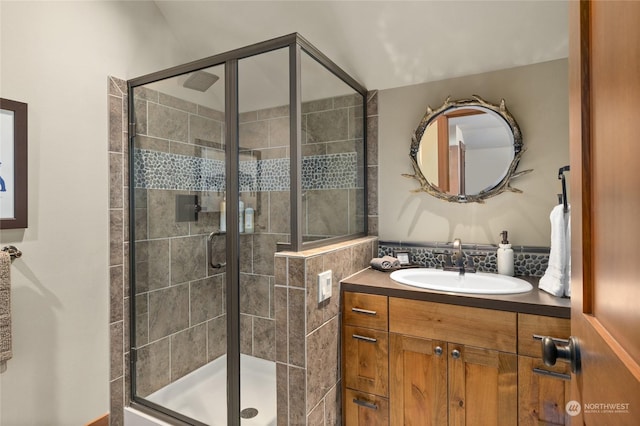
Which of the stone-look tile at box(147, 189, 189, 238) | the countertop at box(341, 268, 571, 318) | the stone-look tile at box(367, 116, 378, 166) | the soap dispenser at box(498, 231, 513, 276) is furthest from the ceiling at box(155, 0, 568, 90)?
the countertop at box(341, 268, 571, 318)

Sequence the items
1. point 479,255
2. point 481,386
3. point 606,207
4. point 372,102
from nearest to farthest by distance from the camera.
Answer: point 606,207 → point 481,386 → point 479,255 → point 372,102

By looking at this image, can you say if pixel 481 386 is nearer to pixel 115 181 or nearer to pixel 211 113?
pixel 211 113

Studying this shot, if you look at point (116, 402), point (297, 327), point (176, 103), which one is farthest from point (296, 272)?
point (116, 402)

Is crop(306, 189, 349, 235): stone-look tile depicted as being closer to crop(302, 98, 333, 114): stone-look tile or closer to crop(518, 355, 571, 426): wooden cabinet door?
crop(302, 98, 333, 114): stone-look tile

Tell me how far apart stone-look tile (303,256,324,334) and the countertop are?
9.2 inches

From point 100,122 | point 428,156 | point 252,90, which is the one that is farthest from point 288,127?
point 100,122

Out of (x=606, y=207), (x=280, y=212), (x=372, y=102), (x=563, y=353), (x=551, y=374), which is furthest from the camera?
(x=372, y=102)

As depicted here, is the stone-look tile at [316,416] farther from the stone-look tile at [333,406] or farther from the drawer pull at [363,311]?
the drawer pull at [363,311]

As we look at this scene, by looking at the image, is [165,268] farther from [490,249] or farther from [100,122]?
[490,249]

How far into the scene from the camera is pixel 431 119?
2.04 metres

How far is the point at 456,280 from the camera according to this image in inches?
71.7

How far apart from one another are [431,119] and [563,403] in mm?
1484

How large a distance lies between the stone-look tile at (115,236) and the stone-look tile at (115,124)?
375 millimetres

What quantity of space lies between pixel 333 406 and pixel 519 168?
5.12ft
